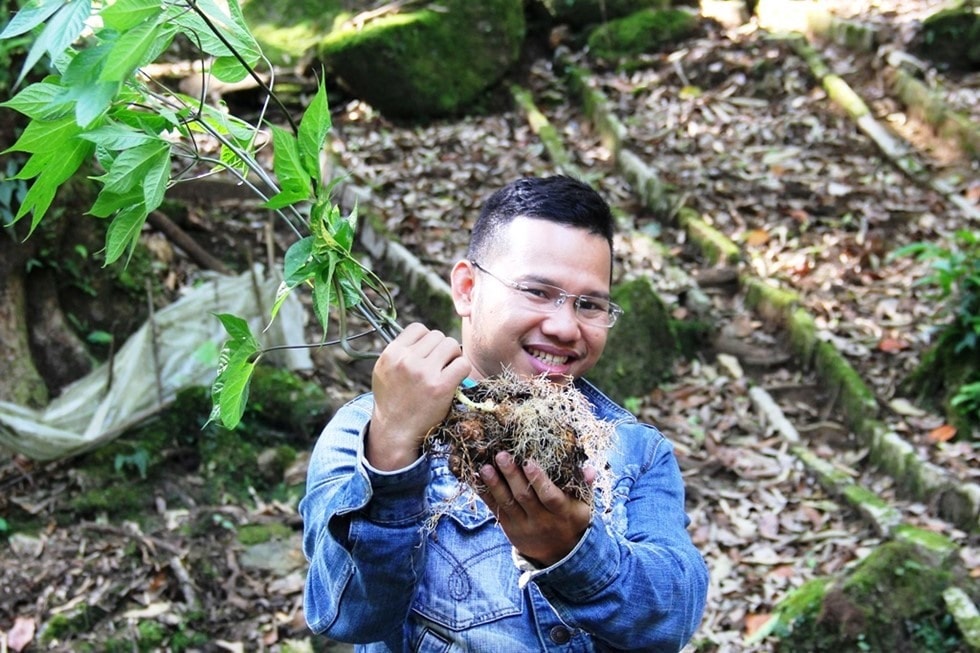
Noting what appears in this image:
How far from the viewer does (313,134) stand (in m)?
1.78

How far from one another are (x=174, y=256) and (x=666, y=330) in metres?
3.22

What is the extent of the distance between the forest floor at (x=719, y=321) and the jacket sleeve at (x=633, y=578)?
226 centimetres

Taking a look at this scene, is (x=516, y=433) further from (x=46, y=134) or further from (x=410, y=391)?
(x=46, y=134)

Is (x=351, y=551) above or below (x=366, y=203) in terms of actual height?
above

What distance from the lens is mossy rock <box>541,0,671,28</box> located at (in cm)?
1060

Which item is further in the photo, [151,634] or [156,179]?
[151,634]

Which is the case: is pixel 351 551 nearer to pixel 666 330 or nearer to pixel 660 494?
pixel 660 494

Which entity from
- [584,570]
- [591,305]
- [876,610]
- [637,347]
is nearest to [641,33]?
[637,347]

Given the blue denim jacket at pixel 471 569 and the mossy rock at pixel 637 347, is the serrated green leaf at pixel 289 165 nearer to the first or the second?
the blue denim jacket at pixel 471 569

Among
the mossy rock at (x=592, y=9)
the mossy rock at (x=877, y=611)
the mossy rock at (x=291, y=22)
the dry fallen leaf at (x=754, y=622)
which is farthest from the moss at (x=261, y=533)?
the mossy rock at (x=592, y=9)

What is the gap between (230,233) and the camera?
7.05 meters

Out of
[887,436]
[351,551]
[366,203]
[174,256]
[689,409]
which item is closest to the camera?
[351,551]

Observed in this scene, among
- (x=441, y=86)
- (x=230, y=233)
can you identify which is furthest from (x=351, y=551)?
(x=441, y=86)

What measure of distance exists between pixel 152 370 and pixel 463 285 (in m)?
3.55
